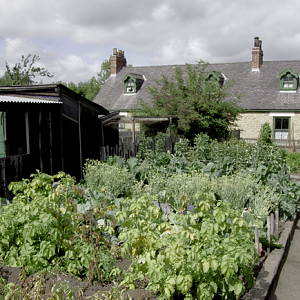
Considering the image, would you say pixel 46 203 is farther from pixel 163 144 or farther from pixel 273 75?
pixel 273 75

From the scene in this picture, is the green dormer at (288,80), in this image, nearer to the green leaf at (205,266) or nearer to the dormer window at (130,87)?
the dormer window at (130,87)

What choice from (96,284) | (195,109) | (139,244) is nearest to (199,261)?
(139,244)

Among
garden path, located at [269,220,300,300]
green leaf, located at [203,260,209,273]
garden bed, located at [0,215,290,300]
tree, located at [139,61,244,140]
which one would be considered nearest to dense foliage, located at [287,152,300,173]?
tree, located at [139,61,244,140]

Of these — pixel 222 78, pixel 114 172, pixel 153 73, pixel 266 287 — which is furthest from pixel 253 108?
pixel 266 287

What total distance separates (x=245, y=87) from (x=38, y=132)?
1963 cm

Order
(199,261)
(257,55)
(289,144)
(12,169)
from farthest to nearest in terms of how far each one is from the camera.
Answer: (257,55)
(289,144)
(12,169)
(199,261)

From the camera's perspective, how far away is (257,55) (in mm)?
24703

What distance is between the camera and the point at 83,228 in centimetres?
355

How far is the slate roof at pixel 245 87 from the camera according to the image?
22500 mm

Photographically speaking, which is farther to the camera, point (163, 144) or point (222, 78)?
point (222, 78)

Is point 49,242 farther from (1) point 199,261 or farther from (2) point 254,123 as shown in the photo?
(2) point 254,123

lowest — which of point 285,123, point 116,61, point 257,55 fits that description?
point 285,123

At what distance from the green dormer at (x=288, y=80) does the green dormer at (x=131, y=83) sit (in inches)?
406

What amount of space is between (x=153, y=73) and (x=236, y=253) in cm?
2572
